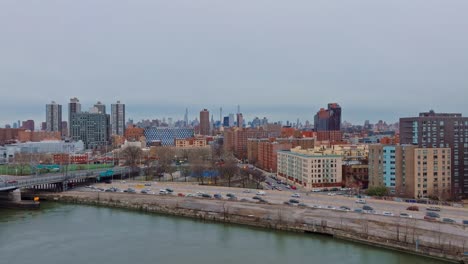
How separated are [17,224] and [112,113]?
1815 inches

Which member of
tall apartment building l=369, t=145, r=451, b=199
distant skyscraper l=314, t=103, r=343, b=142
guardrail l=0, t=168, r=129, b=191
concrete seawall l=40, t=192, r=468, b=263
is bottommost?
concrete seawall l=40, t=192, r=468, b=263

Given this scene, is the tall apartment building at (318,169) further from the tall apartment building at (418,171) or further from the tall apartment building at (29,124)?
the tall apartment building at (29,124)

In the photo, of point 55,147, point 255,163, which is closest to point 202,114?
point 55,147

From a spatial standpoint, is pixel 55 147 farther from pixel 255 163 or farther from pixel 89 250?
pixel 89 250

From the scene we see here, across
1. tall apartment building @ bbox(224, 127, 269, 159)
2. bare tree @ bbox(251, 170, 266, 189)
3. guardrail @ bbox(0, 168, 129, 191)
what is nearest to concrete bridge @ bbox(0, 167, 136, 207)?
guardrail @ bbox(0, 168, 129, 191)

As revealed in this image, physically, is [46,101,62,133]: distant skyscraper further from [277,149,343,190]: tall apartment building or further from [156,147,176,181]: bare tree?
[277,149,343,190]: tall apartment building

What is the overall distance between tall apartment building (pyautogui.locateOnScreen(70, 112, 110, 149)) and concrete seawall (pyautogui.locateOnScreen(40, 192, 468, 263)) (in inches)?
1234

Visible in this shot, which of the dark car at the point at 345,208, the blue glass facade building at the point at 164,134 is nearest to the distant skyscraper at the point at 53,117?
the blue glass facade building at the point at 164,134

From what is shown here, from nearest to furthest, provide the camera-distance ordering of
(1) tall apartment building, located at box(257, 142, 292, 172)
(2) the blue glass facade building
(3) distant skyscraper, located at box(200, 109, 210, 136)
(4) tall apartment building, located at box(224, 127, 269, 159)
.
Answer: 1. (1) tall apartment building, located at box(257, 142, 292, 172)
2. (4) tall apartment building, located at box(224, 127, 269, 159)
3. (2) the blue glass facade building
4. (3) distant skyscraper, located at box(200, 109, 210, 136)

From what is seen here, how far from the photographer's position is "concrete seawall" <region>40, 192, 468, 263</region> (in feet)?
25.5

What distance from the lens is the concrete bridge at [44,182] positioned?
1322cm

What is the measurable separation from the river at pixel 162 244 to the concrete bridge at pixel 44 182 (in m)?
2.03

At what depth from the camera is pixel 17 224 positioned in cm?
1057

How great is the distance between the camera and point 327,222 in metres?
9.41
